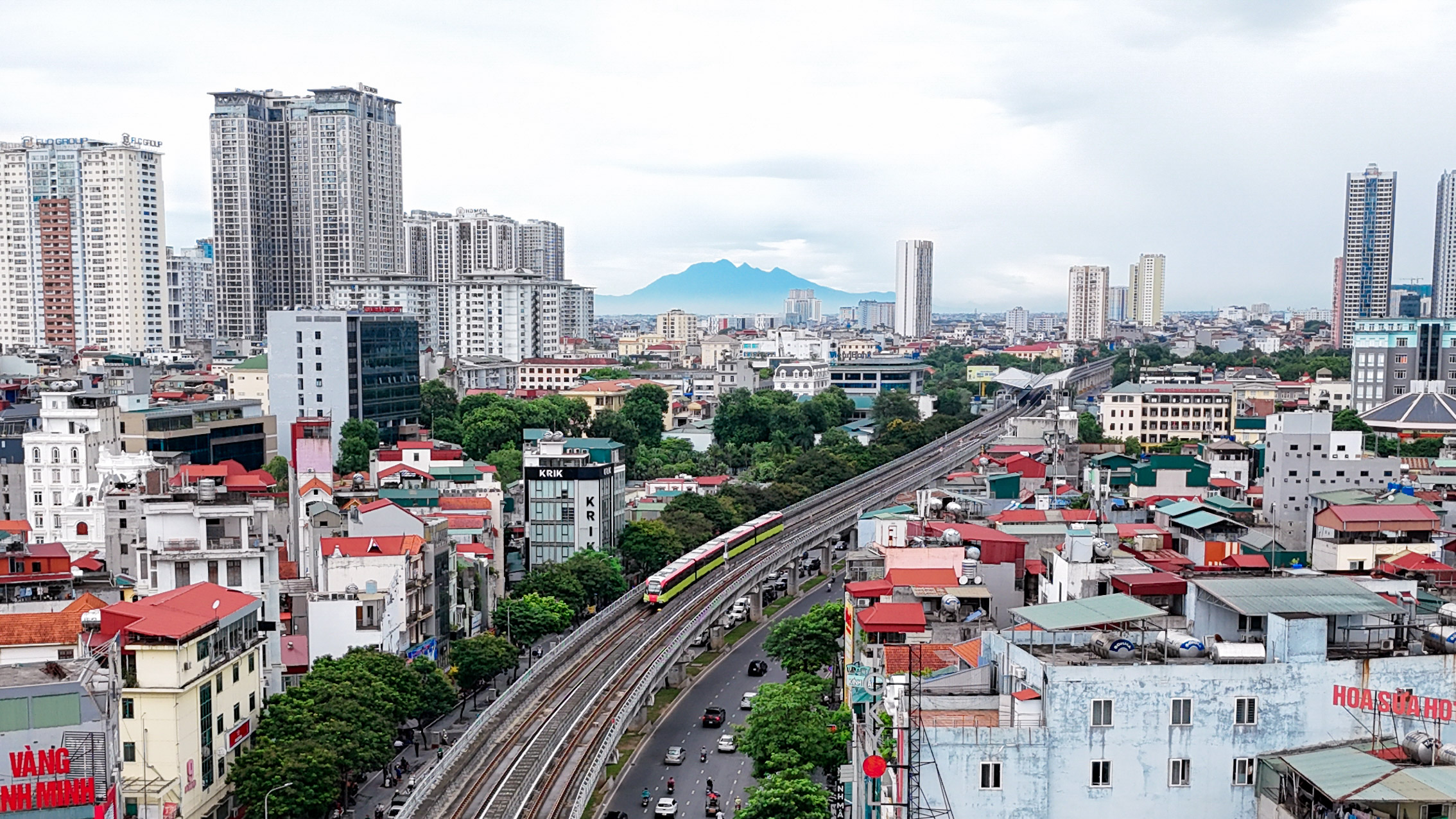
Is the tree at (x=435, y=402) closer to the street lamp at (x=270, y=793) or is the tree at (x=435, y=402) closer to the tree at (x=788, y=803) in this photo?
the street lamp at (x=270, y=793)

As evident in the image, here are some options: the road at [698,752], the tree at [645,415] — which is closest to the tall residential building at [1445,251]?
the tree at [645,415]

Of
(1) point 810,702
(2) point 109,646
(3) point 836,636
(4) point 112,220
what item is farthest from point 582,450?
(4) point 112,220

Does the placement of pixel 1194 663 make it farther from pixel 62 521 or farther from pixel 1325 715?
pixel 62 521

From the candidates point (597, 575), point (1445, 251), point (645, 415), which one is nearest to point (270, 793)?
point (597, 575)

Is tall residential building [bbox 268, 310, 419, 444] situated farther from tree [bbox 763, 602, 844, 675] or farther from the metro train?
tree [bbox 763, 602, 844, 675]

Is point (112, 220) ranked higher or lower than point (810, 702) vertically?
higher

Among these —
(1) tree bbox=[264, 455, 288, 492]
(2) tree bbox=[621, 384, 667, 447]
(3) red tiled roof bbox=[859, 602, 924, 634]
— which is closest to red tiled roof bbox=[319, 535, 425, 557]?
(3) red tiled roof bbox=[859, 602, 924, 634]
